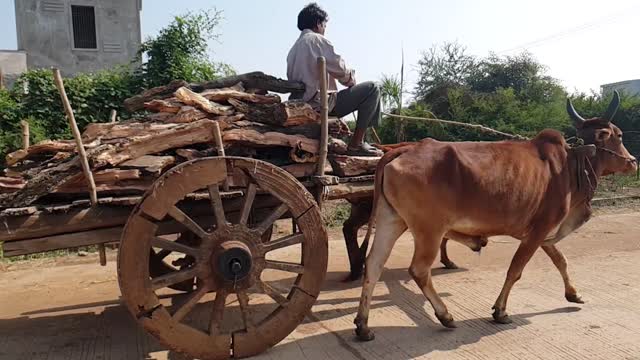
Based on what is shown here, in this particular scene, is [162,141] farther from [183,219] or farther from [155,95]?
[155,95]

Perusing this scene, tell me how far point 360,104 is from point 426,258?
4.79 ft

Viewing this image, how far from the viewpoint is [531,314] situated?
182 inches

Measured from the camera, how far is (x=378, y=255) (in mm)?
4168

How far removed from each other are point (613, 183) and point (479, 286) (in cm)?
813

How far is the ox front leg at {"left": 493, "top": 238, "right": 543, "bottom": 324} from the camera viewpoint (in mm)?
4422

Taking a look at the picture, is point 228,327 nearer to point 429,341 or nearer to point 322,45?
point 429,341

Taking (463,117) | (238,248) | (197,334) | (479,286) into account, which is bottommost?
(479,286)

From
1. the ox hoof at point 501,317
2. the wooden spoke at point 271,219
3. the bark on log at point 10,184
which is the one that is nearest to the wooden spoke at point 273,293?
the wooden spoke at point 271,219

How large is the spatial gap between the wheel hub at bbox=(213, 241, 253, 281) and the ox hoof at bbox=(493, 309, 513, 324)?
7.41 feet

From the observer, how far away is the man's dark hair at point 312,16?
4.73 metres

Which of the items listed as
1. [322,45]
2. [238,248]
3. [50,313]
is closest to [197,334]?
[238,248]

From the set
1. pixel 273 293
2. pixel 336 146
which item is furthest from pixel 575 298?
pixel 273 293

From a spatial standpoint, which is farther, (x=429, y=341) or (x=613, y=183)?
(x=613, y=183)

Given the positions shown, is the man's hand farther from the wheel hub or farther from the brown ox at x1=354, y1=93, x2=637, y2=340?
the wheel hub
